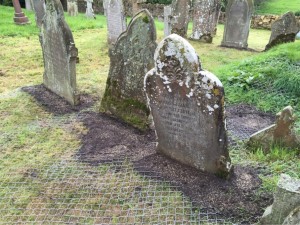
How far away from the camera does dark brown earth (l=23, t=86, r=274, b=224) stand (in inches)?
136

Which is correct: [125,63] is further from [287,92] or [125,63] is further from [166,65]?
[287,92]

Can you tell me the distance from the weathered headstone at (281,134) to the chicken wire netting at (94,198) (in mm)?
1576

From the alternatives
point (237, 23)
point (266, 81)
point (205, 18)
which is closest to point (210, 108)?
point (266, 81)

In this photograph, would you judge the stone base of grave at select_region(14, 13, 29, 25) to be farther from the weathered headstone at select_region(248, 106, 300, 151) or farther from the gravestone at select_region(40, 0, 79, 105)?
the weathered headstone at select_region(248, 106, 300, 151)

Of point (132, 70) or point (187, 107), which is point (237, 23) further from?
point (187, 107)

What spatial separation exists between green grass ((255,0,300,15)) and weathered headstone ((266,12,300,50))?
11104 millimetres

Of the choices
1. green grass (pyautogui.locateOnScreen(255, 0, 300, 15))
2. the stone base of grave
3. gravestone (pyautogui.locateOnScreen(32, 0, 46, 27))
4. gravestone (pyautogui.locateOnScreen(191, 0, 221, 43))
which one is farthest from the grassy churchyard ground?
green grass (pyautogui.locateOnScreen(255, 0, 300, 15))

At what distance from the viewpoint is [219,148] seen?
3750 millimetres

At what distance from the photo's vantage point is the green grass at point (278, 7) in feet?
66.9

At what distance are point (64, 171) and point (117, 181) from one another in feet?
2.51

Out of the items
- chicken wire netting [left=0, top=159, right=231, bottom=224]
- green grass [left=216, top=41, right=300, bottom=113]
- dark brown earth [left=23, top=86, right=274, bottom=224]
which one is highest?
green grass [left=216, top=41, right=300, bottom=113]

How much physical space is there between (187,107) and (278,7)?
2082cm

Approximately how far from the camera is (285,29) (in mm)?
9773

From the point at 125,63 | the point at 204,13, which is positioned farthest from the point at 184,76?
the point at 204,13
